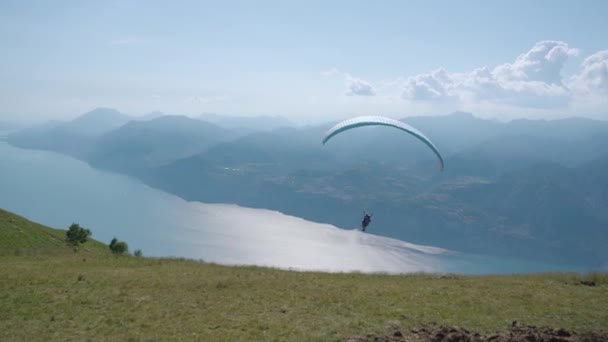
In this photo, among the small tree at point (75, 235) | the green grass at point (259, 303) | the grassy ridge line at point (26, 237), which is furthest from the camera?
the small tree at point (75, 235)

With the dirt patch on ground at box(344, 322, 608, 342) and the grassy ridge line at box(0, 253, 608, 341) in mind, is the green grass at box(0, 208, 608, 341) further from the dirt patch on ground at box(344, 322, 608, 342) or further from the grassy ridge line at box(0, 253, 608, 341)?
the dirt patch on ground at box(344, 322, 608, 342)

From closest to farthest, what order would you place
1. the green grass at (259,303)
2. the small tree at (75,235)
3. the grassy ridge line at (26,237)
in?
the green grass at (259,303) < the grassy ridge line at (26,237) < the small tree at (75,235)

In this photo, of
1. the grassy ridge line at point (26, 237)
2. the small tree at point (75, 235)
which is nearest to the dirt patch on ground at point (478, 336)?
→ the grassy ridge line at point (26, 237)

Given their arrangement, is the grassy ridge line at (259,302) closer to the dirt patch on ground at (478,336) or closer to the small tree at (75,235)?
the dirt patch on ground at (478,336)

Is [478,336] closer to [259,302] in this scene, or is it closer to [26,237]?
[259,302]

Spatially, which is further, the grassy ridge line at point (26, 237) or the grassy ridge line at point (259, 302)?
the grassy ridge line at point (26, 237)

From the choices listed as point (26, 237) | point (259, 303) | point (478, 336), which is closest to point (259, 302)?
point (259, 303)

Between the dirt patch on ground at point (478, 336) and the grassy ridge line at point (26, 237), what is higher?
the dirt patch on ground at point (478, 336)
